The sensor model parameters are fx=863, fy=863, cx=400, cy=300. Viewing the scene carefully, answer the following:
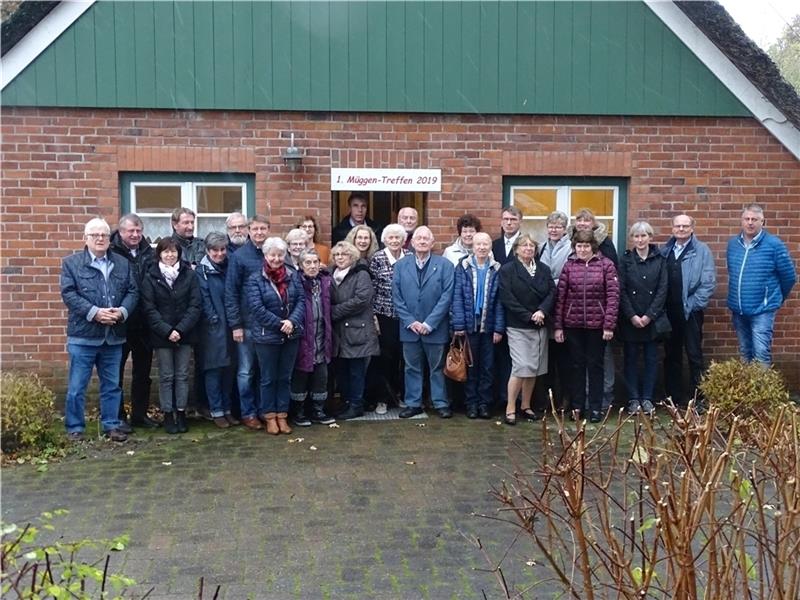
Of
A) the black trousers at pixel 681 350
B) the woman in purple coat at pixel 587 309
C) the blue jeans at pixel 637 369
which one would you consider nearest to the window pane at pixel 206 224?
the woman in purple coat at pixel 587 309

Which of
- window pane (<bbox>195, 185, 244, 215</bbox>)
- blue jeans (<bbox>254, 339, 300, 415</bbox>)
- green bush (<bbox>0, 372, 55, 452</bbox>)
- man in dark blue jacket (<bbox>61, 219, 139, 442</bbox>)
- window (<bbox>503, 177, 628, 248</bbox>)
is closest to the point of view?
green bush (<bbox>0, 372, 55, 452</bbox>)

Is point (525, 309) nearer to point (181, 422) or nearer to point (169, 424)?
→ point (181, 422)

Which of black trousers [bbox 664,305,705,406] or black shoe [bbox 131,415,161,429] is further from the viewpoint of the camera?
black trousers [bbox 664,305,705,406]

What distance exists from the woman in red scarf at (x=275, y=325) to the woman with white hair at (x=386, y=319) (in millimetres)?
977

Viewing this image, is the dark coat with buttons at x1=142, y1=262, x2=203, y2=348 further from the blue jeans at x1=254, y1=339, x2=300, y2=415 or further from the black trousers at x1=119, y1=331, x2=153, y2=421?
the blue jeans at x1=254, y1=339, x2=300, y2=415

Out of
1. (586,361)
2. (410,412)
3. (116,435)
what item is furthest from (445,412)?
(116,435)

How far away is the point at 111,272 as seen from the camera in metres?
7.55

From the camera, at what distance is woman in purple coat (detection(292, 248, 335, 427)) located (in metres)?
8.04

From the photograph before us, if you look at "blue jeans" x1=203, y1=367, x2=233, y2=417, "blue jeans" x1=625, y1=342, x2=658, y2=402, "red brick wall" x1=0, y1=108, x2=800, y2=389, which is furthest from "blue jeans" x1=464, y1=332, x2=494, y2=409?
"blue jeans" x1=203, y1=367, x2=233, y2=417

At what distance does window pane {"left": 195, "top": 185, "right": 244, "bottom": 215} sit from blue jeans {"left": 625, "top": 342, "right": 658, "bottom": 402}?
4.26 metres

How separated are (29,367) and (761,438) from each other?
24.5 feet

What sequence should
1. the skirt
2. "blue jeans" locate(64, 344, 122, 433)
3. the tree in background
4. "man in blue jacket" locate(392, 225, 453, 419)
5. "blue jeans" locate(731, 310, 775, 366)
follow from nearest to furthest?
"blue jeans" locate(64, 344, 122, 433) → the skirt → "man in blue jacket" locate(392, 225, 453, 419) → "blue jeans" locate(731, 310, 775, 366) → the tree in background

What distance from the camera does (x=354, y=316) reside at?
828cm

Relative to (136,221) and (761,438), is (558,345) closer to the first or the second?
(136,221)
